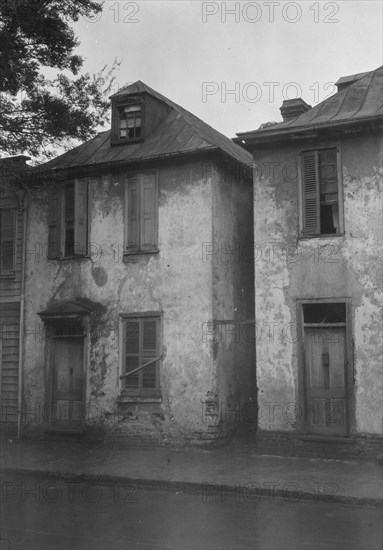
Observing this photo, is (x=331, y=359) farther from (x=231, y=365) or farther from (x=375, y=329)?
(x=231, y=365)

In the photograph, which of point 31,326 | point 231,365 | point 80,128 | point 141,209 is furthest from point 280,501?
point 80,128

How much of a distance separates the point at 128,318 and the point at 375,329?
5.53 metres

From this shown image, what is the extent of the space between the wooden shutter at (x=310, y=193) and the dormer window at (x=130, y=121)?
461 centimetres

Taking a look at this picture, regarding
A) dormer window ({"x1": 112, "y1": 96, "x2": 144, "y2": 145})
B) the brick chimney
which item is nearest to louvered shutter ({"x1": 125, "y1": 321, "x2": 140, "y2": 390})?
dormer window ({"x1": 112, "y1": 96, "x2": 144, "y2": 145})

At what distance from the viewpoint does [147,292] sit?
595 inches

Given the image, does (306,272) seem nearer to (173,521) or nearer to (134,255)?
(134,255)

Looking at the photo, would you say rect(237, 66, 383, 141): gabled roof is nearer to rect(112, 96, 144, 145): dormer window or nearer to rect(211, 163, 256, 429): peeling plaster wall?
rect(211, 163, 256, 429): peeling plaster wall

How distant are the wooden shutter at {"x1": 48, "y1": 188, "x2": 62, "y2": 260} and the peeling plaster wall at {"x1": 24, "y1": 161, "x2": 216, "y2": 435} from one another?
172 millimetres

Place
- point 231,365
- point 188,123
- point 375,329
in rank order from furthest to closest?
point 188,123 → point 231,365 → point 375,329

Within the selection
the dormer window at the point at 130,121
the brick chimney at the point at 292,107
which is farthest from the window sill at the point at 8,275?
the brick chimney at the point at 292,107

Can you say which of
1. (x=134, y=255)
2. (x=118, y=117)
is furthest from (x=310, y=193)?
(x=118, y=117)

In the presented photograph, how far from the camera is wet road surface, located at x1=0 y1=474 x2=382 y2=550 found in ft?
23.4

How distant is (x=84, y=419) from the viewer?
50.6 ft

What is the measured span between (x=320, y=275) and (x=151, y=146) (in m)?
5.17
